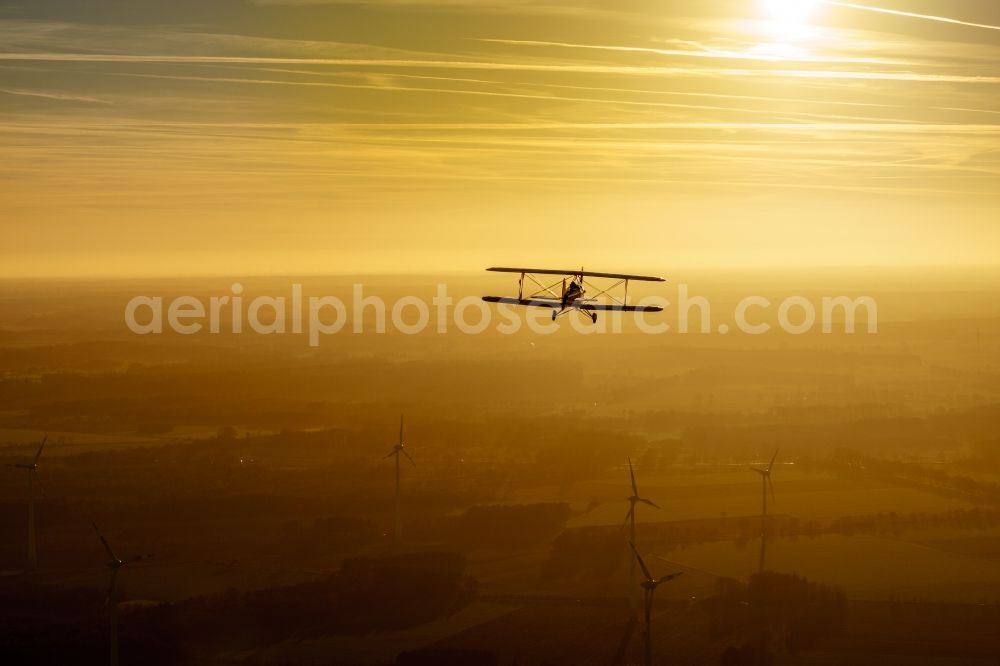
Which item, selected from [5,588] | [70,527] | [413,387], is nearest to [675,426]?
[413,387]

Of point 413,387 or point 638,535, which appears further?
point 413,387

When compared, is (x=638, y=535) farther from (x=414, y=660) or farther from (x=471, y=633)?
(x=414, y=660)

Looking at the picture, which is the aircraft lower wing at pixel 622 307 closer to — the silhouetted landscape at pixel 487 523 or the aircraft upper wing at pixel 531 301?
the aircraft upper wing at pixel 531 301

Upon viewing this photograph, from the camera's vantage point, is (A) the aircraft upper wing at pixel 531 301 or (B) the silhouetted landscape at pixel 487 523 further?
(A) the aircraft upper wing at pixel 531 301

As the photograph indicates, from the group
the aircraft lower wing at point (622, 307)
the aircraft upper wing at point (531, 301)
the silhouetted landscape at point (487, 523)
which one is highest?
the aircraft upper wing at point (531, 301)

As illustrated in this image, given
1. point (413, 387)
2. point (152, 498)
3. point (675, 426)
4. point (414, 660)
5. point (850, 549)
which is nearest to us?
point (414, 660)

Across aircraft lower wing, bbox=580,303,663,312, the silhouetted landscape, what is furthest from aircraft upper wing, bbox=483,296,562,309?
the silhouetted landscape

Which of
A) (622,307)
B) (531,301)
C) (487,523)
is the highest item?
(531,301)

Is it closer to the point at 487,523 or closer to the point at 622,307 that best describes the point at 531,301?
the point at 622,307

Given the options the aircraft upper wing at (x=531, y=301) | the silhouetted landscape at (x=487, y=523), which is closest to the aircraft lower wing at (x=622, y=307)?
the aircraft upper wing at (x=531, y=301)

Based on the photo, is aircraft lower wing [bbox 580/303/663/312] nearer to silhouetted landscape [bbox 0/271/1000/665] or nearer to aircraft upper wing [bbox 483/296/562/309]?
aircraft upper wing [bbox 483/296/562/309]

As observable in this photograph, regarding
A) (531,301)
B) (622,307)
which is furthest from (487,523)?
(622,307)
